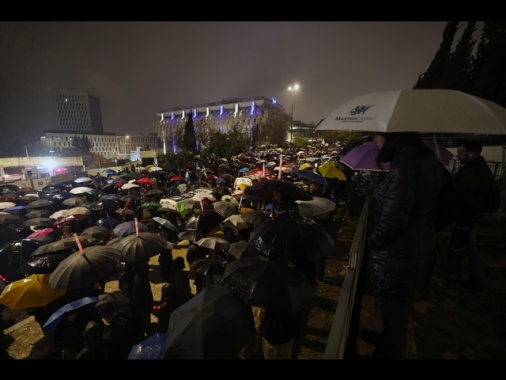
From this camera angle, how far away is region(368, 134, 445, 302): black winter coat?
2188mm

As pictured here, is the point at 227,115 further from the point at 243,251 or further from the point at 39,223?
the point at 243,251

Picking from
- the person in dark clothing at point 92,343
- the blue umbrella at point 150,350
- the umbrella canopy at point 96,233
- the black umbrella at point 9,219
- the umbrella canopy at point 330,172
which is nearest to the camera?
the blue umbrella at point 150,350

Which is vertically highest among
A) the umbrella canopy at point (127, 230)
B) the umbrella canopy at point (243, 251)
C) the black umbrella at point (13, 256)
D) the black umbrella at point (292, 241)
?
the black umbrella at point (292, 241)

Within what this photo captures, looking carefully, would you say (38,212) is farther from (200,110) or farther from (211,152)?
(200,110)

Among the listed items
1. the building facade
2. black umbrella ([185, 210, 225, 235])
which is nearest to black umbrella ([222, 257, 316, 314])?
black umbrella ([185, 210, 225, 235])

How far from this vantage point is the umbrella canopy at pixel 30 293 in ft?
11.6

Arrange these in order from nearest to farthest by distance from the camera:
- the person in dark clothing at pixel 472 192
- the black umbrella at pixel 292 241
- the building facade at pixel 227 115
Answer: the black umbrella at pixel 292 241
the person in dark clothing at pixel 472 192
the building facade at pixel 227 115

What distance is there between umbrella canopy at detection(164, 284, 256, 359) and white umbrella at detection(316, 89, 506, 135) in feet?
7.27

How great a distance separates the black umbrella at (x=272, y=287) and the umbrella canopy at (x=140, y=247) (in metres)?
2.45

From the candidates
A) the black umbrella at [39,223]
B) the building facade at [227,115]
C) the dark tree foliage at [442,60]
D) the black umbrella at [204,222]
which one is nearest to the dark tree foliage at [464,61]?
the dark tree foliage at [442,60]

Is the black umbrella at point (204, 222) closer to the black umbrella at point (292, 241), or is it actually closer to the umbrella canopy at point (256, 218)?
the umbrella canopy at point (256, 218)
